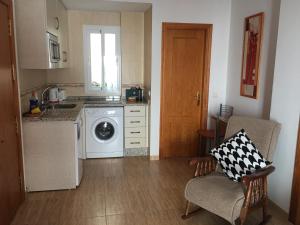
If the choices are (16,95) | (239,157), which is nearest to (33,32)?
(16,95)

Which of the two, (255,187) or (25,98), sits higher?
(25,98)

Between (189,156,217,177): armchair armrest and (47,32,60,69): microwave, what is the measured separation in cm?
189

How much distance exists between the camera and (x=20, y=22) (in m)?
2.85

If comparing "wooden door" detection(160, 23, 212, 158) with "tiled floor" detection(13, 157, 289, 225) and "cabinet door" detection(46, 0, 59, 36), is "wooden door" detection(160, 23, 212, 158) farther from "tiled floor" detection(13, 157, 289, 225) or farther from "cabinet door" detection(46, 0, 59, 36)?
"cabinet door" detection(46, 0, 59, 36)

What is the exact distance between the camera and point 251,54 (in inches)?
134

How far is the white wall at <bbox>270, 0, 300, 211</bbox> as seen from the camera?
2.48 meters

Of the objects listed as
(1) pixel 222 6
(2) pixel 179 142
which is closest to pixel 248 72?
(1) pixel 222 6

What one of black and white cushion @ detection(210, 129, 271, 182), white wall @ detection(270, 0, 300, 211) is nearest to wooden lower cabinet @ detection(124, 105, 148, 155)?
black and white cushion @ detection(210, 129, 271, 182)

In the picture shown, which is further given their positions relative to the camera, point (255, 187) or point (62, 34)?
point (62, 34)

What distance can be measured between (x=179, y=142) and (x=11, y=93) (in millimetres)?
2566

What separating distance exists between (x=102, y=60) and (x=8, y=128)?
238cm

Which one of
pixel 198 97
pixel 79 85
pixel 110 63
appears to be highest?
pixel 110 63

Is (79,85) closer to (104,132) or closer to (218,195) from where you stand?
(104,132)

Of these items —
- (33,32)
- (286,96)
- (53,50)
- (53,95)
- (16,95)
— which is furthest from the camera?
(53,95)
